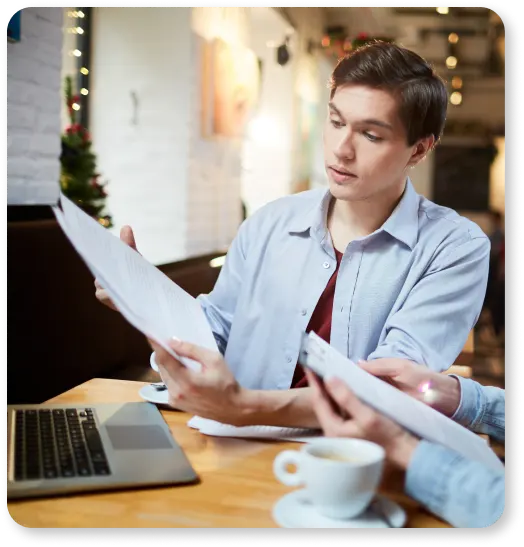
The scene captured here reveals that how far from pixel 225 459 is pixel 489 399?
0.33 metres

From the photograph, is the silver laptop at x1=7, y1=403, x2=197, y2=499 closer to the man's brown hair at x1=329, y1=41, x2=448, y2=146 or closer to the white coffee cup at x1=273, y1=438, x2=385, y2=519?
the white coffee cup at x1=273, y1=438, x2=385, y2=519

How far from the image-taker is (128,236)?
0.90 meters

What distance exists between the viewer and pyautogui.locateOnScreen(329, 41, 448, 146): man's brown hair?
0.82m

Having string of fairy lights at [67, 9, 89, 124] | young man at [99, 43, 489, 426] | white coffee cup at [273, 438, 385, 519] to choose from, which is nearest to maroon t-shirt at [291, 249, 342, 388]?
young man at [99, 43, 489, 426]

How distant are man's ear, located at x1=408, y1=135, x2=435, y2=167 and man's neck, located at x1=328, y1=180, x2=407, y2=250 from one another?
3 cm

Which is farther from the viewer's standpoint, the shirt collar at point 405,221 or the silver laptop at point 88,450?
the shirt collar at point 405,221

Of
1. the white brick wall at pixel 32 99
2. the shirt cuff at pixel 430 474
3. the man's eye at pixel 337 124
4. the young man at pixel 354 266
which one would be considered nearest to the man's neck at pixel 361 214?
the young man at pixel 354 266

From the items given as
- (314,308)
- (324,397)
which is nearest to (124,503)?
(324,397)

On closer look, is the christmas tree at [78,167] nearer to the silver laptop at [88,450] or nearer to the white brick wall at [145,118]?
the white brick wall at [145,118]

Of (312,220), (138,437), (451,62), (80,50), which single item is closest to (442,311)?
(312,220)

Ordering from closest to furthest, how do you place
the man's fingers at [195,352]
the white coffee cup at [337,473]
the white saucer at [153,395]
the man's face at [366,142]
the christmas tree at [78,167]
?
the white coffee cup at [337,473] < the man's fingers at [195,352] < the man's face at [366,142] < the white saucer at [153,395] < the christmas tree at [78,167]

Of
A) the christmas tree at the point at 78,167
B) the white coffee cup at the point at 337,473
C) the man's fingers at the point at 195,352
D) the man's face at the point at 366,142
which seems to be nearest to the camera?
the white coffee cup at the point at 337,473

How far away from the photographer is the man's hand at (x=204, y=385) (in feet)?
2.36

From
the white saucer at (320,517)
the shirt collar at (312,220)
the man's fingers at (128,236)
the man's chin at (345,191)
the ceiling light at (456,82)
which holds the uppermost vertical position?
the ceiling light at (456,82)
